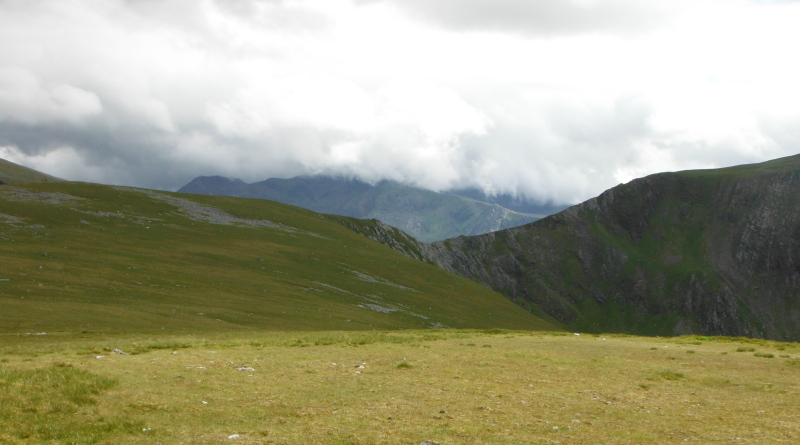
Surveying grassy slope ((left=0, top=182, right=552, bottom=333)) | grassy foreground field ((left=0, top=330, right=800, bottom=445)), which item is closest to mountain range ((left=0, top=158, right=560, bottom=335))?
grassy slope ((left=0, top=182, right=552, bottom=333))

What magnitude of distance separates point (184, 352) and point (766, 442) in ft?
91.4

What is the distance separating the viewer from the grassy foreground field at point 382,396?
1703 centimetres

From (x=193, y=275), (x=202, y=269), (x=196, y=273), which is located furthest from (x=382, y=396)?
(x=202, y=269)

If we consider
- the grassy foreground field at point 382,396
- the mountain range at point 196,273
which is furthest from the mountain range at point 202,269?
the grassy foreground field at point 382,396

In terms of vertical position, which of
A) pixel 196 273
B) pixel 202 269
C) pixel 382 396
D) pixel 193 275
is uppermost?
pixel 382 396

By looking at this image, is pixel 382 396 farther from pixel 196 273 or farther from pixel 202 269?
pixel 202 269

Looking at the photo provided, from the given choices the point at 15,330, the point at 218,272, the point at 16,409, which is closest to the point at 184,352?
the point at 16,409

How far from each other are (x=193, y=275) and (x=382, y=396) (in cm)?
6779

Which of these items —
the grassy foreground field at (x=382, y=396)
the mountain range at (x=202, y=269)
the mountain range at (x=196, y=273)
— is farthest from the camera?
the mountain range at (x=202, y=269)

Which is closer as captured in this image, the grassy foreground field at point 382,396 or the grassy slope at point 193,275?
the grassy foreground field at point 382,396

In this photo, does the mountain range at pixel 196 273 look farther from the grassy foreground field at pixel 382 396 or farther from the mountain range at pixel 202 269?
the grassy foreground field at pixel 382 396

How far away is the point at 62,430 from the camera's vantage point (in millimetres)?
16531

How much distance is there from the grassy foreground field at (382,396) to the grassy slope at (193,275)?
78.9ft

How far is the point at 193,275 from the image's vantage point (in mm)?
82812
